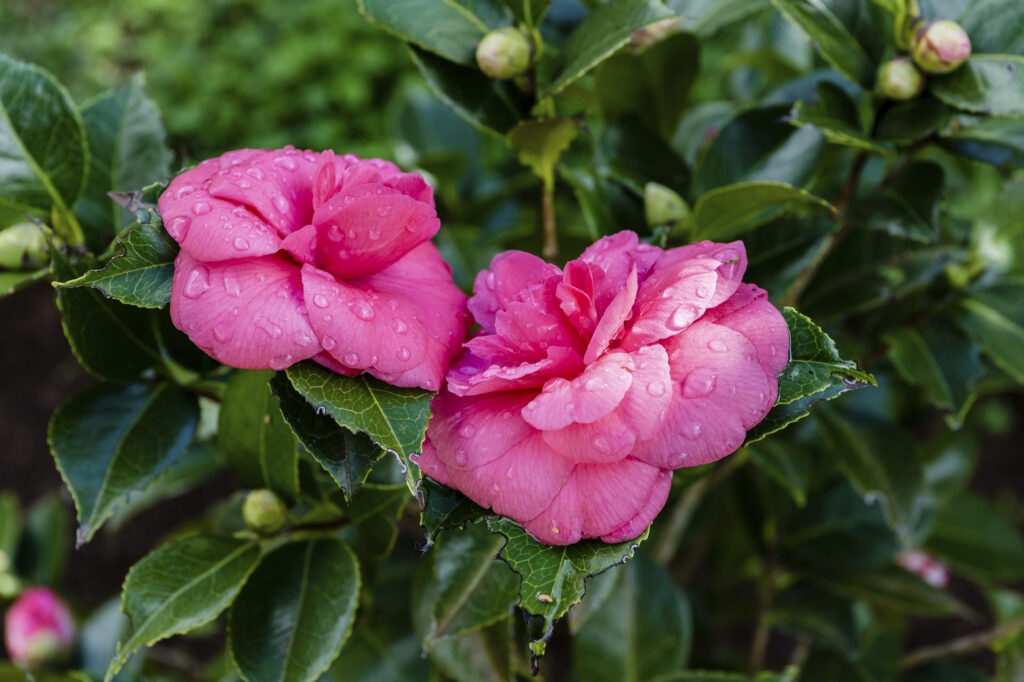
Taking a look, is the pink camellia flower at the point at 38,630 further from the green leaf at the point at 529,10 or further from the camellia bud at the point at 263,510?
the green leaf at the point at 529,10

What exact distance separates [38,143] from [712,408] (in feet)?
1.93

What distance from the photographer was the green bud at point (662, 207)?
28.9 inches

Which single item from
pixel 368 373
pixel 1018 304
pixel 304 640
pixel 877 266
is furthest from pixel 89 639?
pixel 1018 304

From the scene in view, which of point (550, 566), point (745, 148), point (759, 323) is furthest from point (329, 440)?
point (745, 148)

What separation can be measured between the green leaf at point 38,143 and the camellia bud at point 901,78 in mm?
658

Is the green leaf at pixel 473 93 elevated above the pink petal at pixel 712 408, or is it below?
above

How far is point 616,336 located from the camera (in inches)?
19.8

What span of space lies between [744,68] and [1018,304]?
0.64 m

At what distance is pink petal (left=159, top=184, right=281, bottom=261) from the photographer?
0.48 m

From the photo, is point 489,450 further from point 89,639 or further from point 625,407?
point 89,639

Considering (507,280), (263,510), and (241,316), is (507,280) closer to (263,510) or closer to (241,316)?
(241,316)

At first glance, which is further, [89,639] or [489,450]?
[89,639]

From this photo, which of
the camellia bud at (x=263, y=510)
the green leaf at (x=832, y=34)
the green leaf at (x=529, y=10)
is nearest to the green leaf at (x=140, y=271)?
the camellia bud at (x=263, y=510)

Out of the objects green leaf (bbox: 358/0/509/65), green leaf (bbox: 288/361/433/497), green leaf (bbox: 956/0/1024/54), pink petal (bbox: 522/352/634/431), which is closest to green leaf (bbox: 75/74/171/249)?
green leaf (bbox: 358/0/509/65)
